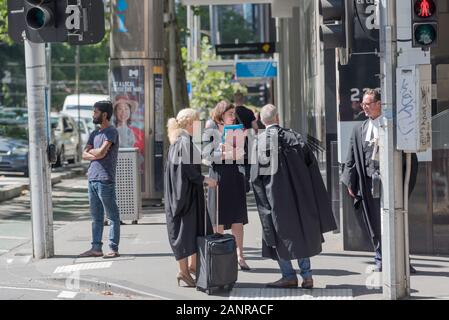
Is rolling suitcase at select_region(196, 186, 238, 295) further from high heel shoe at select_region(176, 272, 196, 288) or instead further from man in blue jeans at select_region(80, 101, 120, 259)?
man in blue jeans at select_region(80, 101, 120, 259)

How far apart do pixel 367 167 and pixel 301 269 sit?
1.47 metres

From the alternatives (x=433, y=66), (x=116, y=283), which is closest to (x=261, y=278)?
(x=116, y=283)

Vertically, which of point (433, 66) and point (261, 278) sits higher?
point (433, 66)

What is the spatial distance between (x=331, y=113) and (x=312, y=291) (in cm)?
→ 395

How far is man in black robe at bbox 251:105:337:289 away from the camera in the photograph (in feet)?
30.7

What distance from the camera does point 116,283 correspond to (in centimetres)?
986

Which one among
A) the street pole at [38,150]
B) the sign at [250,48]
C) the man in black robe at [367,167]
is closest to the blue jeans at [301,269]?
the man in black robe at [367,167]

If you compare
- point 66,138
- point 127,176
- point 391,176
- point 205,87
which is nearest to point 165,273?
point 391,176

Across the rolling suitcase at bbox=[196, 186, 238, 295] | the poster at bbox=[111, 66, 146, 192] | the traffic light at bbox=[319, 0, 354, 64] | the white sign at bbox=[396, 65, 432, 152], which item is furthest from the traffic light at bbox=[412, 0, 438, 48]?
the poster at bbox=[111, 66, 146, 192]

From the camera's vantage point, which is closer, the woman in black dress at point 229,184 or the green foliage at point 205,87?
the woman in black dress at point 229,184

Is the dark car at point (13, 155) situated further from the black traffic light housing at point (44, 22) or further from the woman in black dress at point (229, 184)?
the woman in black dress at point (229, 184)

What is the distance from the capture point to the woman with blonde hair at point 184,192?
9.57 m

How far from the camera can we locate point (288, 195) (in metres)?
9.34
